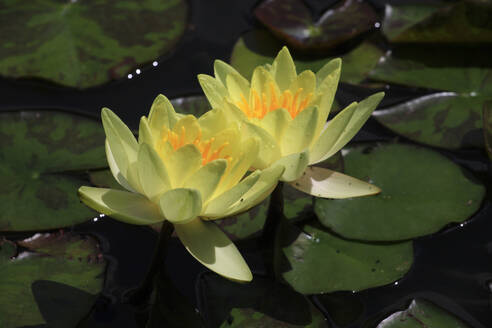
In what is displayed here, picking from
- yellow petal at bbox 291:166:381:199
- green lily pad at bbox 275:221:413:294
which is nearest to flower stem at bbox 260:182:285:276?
green lily pad at bbox 275:221:413:294

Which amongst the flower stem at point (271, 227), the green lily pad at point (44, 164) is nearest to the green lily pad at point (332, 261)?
the flower stem at point (271, 227)

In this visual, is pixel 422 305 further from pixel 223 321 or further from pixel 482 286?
pixel 223 321

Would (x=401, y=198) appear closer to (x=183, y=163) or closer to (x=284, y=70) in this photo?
(x=284, y=70)

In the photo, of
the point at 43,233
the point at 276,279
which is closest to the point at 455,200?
the point at 276,279

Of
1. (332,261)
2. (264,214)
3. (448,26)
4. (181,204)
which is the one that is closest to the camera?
(181,204)

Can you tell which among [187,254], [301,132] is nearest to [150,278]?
[187,254]

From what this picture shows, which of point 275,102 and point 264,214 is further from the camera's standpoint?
point 264,214

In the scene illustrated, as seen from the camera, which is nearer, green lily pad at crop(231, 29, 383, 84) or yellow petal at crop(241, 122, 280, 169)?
yellow petal at crop(241, 122, 280, 169)

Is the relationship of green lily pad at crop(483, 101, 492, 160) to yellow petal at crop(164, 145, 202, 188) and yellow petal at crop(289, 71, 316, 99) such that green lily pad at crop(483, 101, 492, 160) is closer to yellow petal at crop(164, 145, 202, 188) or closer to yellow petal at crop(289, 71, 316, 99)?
yellow petal at crop(289, 71, 316, 99)
